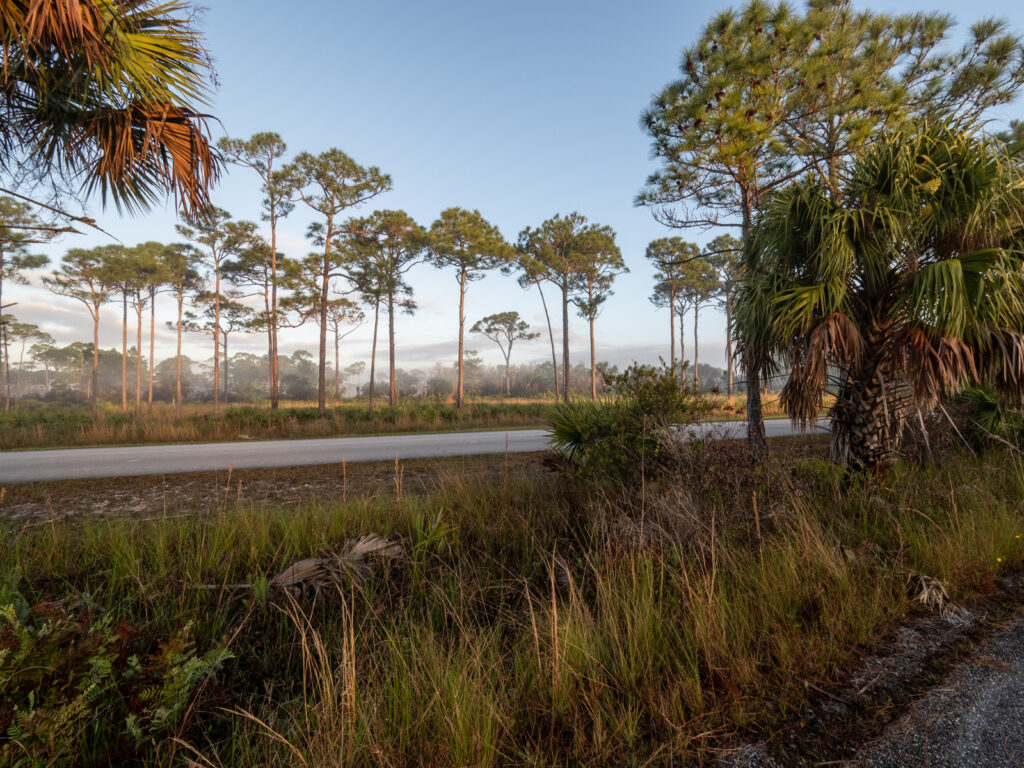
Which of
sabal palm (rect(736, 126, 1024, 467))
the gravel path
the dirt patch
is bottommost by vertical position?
the gravel path

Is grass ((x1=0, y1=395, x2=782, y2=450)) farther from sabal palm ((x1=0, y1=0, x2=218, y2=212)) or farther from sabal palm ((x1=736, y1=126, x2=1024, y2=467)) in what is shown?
sabal palm ((x1=0, y1=0, x2=218, y2=212))

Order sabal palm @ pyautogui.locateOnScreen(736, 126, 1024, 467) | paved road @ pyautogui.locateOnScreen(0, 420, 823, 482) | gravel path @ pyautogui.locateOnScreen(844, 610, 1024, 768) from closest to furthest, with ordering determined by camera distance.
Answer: gravel path @ pyautogui.locateOnScreen(844, 610, 1024, 768), sabal palm @ pyautogui.locateOnScreen(736, 126, 1024, 467), paved road @ pyautogui.locateOnScreen(0, 420, 823, 482)

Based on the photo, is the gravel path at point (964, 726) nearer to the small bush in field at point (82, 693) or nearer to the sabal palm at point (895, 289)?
the small bush in field at point (82, 693)

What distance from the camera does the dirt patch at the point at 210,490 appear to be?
167 inches

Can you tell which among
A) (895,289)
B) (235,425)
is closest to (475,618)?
(895,289)

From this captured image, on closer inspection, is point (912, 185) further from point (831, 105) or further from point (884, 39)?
point (884, 39)

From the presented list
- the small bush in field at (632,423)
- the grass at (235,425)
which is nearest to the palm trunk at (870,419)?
the small bush in field at (632,423)

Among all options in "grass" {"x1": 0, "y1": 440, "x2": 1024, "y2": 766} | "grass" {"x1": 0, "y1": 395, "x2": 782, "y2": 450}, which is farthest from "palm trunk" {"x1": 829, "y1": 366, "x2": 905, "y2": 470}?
"grass" {"x1": 0, "y1": 395, "x2": 782, "y2": 450}

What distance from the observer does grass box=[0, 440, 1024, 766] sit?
5.23 ft

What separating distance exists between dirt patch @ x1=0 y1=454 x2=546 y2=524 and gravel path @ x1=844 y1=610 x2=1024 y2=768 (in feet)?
12.2

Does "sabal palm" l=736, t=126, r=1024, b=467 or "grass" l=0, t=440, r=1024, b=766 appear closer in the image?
"grass" l=0, t=440, r=1024, b=766

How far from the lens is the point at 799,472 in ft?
15.8

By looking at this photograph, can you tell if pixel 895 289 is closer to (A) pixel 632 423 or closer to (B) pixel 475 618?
(A) pixel 632 423

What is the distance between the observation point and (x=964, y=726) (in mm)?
1535
